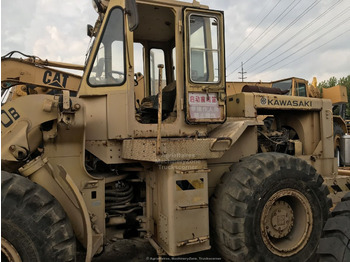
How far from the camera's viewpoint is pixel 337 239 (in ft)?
7.20

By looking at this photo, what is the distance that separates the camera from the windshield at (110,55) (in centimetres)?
338

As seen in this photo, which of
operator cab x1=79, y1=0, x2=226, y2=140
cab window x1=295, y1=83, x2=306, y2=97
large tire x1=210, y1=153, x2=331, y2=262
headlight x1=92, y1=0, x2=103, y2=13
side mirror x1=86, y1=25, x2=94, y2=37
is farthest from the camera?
cab window x1=295, y1=83, x2=306, y2=97

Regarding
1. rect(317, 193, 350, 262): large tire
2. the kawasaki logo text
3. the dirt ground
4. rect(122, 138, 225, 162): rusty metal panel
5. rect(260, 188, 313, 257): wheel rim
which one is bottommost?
the dirt ground

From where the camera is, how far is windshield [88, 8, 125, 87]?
3383 mm

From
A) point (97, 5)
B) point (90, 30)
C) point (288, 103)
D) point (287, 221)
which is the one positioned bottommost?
point (287, 221)

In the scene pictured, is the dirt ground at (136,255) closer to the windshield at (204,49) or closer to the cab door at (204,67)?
the cab door at (204,67)

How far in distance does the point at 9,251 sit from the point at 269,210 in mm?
2847

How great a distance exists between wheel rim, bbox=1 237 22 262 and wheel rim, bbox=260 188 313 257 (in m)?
2.68

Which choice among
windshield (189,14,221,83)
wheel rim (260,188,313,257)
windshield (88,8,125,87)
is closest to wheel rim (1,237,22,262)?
windshield (88,8,125,87)

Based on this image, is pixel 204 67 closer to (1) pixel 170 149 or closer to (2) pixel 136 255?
(1) pixel 170 149

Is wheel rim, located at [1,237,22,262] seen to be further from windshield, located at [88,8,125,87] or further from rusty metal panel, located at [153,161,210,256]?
windshield, located at [88,8,125,87]

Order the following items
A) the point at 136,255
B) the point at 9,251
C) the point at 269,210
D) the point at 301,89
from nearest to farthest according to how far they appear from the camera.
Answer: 1. the point at 9,251
2. the point at 269,210
3. the point at 136,255
4. the point at 301,89

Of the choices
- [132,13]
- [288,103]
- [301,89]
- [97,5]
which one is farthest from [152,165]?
[301,89]

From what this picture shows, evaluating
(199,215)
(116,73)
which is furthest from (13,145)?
(199,215)
